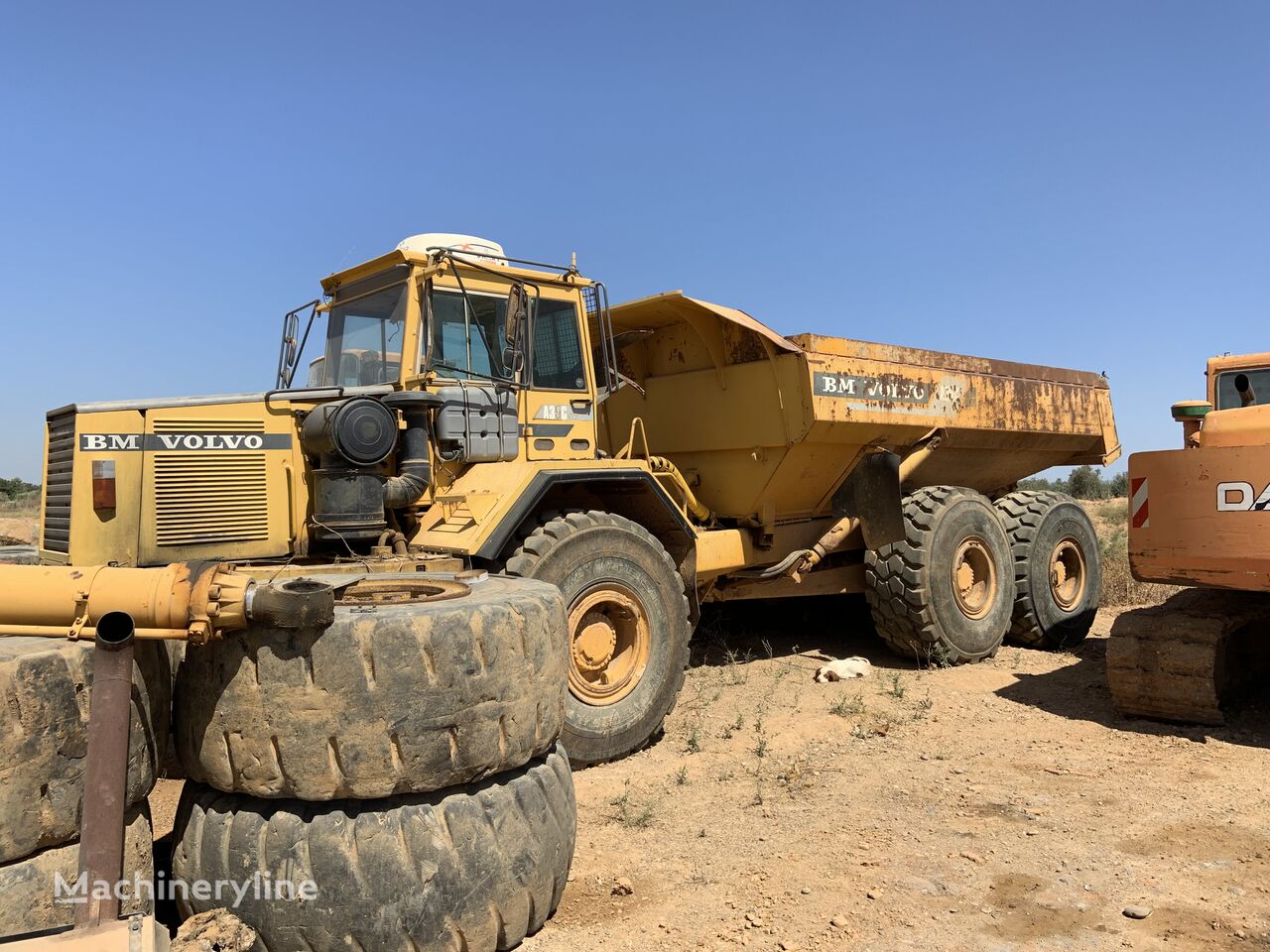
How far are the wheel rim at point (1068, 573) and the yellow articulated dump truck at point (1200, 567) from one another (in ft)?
7.91

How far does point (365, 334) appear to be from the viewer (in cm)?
592

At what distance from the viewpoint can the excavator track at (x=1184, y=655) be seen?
18.0 feet

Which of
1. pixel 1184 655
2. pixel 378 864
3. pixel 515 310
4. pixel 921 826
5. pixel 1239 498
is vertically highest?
pixel 515 310

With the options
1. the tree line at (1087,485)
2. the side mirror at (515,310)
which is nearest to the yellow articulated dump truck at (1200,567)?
the side mirror at (515,310)

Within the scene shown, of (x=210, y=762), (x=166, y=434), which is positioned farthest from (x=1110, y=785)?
(x=166, y=434)

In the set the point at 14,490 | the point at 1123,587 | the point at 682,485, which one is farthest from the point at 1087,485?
the point at 14,490

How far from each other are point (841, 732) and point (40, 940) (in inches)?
172

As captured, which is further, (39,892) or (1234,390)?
(1234,390)

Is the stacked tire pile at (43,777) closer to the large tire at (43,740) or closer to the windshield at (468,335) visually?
the large tire at (43,740)

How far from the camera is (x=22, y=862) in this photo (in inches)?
95.4

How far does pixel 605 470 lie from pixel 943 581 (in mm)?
3221

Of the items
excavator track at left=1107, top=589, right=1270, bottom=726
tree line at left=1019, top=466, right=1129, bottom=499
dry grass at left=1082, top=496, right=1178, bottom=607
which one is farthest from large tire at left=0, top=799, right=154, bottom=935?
tree line at left=1019, top=466, right=1129, bottom=499

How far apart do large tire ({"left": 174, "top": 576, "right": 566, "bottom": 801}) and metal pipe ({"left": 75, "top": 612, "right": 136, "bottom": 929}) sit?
268mm

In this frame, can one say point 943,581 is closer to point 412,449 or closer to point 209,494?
point 412,449
